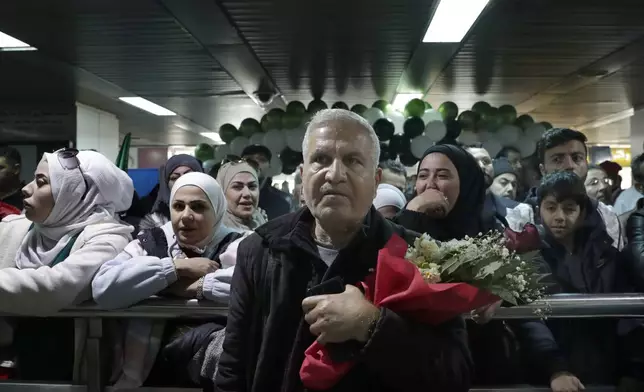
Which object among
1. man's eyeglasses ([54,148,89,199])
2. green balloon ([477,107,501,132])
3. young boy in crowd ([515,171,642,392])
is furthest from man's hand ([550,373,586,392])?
green balloon ([477,107,501,132])

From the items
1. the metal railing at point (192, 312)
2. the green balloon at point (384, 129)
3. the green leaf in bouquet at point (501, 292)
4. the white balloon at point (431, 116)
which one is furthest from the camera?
the white balloon at point (431, 116)

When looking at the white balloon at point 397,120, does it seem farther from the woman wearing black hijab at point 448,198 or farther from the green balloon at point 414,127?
the woman wearing black hijab at point 448,198

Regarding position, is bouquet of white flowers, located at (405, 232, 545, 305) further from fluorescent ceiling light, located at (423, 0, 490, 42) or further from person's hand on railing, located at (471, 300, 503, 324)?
fluorescent ceiling light, located at (423, 0, 490, 42)

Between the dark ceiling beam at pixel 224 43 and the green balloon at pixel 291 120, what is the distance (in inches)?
30.2

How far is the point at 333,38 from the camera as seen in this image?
6449mm

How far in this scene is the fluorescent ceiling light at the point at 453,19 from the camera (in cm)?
549

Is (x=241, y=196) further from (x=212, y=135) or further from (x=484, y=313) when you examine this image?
(x=212, y=135)

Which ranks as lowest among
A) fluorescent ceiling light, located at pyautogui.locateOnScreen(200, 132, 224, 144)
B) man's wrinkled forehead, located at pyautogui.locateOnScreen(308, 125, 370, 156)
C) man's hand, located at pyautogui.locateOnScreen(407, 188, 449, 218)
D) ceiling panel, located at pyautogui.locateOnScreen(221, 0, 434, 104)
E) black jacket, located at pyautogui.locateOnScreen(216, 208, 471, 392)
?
black jacket, located at pyautogui.locateOnScreen(216, 208, 471, 392)

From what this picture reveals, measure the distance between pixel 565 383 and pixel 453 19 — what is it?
176 inches

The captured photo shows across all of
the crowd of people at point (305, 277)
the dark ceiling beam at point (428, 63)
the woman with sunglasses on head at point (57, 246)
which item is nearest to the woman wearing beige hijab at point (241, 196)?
the crowd of people at point (305, 277)

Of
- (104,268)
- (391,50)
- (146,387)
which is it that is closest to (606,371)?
(146,387)

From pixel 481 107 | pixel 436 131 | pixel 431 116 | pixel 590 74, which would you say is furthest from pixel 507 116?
pixel 590 74

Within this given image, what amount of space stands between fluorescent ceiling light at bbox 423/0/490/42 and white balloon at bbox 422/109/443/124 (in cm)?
96

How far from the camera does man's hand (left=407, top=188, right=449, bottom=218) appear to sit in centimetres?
250
